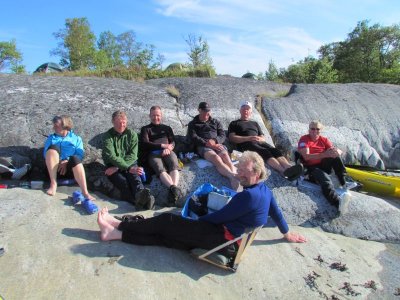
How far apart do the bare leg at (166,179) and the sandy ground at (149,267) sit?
0.89 m

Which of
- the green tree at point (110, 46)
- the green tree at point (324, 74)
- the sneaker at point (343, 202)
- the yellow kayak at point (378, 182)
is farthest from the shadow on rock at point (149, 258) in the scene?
the green tree at point (110, 46)

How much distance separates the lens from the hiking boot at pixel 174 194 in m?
5.22

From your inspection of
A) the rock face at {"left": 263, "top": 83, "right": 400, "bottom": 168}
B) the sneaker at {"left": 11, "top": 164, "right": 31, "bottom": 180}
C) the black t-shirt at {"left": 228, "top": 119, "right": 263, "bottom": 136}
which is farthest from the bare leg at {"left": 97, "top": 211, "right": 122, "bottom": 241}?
the rock face at {"left": 263, "top": 83, "right": 400, "bottom": 168}

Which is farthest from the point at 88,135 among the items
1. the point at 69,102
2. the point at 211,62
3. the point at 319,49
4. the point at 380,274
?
the point at 319,49

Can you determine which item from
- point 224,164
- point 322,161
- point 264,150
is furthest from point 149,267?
point 322,161

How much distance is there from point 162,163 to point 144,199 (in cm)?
103

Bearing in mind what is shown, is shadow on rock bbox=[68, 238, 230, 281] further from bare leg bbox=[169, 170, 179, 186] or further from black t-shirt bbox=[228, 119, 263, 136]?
black t-shirt bbox=[228, 119, 263, 136]

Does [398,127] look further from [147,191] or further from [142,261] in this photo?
[142,261]

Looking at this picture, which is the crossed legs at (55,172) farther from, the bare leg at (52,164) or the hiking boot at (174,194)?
the hiking boot at (174,194)

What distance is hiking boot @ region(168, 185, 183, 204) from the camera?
5223mm

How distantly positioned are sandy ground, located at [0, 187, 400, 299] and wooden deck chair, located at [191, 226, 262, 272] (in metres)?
0.10

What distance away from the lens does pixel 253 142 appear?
21.6 feet

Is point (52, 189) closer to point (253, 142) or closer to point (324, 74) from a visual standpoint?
point (253, 142)

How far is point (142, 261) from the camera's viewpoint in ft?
12.2
